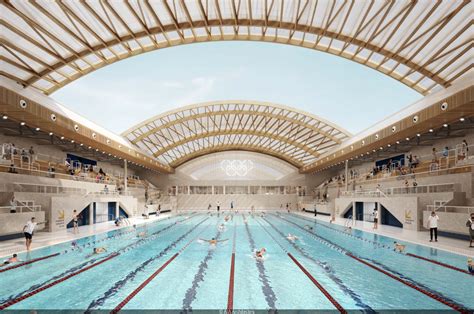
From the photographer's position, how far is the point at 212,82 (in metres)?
37.4

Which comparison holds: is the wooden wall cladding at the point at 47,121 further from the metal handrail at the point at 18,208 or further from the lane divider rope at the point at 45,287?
the lane divider rope at the point at 45,287

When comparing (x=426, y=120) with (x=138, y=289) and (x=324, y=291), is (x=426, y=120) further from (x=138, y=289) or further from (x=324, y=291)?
(x=138, y=289)

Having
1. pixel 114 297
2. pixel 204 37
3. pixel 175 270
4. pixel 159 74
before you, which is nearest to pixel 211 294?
pixel 114 297

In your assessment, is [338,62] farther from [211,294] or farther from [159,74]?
[211,294]

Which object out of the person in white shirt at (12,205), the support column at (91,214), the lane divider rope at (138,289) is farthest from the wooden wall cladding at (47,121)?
the lane divider rope at (138,289)

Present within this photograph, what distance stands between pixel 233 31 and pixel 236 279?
16112mm

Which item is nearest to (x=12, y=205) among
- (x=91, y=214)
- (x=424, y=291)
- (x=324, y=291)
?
(x=91, y=214)

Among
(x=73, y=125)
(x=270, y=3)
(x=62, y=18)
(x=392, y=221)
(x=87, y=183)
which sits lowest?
(x=392, y=221)

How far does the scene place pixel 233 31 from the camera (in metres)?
20.4

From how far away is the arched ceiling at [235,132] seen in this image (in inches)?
1362

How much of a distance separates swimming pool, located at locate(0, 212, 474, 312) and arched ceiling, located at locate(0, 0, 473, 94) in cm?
1006

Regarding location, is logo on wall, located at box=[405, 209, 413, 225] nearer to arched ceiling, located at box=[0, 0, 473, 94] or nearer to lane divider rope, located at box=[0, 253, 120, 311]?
arched ceiling, located at box=[0, 0, 473, 94]

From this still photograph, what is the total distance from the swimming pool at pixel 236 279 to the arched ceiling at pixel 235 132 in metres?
22.5

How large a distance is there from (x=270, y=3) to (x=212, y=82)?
2029cm
